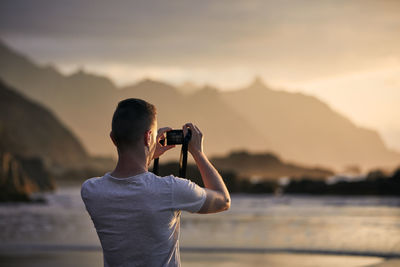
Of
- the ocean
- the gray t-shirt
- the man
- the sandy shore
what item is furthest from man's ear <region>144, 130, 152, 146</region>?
the ocean

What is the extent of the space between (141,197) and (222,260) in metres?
7.91

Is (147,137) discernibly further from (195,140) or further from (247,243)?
(247,243)

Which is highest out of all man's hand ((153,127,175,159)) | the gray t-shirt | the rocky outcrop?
man's hand ((153,127,175,159))

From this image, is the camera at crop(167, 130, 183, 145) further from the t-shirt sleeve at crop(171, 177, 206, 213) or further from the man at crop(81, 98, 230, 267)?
the t-shirt sleeve at crop(171, 177, 206, 213)

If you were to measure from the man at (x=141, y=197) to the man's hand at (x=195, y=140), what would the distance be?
2cm

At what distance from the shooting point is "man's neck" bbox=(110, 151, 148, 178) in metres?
2.33

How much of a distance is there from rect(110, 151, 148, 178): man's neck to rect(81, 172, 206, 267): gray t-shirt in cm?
3

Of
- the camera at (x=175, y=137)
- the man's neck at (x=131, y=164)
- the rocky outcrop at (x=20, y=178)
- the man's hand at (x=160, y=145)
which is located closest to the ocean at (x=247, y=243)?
the man's hand at (x=160, y=145)

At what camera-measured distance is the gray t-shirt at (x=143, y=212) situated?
7.47 ft

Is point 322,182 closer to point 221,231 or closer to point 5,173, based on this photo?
point 5,173

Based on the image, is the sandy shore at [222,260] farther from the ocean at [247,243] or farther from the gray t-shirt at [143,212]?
the gray t-shirt at [143,212]

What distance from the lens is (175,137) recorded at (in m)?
2.46

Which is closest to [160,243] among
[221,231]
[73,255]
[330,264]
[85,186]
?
[85,186]

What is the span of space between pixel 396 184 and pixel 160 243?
59759 millimetres
